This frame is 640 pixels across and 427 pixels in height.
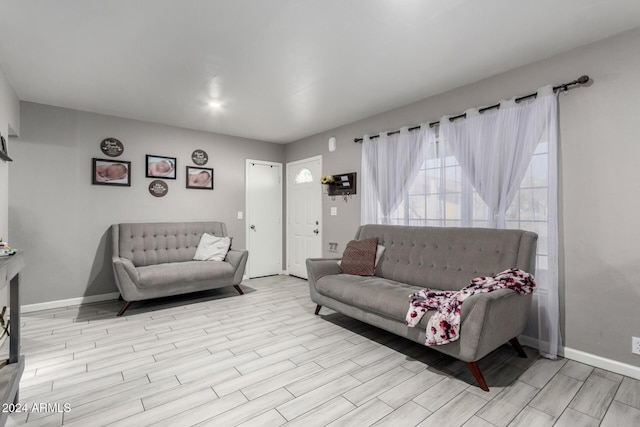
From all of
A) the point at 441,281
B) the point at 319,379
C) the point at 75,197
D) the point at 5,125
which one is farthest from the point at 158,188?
the point at 441,281

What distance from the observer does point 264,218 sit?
570cm

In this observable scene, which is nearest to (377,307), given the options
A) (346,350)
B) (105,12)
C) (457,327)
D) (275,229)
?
(346,350)

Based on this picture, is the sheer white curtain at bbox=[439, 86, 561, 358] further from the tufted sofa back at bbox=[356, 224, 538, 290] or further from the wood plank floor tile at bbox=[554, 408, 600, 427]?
the wood plank floor tile at bbox=[554, 408, 600, 427]

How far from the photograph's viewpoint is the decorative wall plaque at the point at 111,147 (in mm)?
4172

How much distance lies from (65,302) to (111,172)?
5.63ft

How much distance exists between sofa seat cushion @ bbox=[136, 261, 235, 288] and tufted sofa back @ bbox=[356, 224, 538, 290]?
2.08 m

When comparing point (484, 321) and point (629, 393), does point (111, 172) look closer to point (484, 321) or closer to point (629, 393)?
point (484, 321)

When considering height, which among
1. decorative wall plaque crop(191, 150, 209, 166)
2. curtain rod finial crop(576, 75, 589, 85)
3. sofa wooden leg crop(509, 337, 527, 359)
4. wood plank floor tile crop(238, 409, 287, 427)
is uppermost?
curtain rod finial crop(576, 75, 589, 85)

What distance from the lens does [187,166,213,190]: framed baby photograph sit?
4879 millimetres

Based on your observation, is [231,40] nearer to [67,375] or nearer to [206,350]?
[206,350]

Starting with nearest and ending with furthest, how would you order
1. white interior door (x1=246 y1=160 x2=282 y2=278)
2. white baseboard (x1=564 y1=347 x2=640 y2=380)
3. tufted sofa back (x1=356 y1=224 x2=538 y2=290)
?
white baseboard (x1=564 y1=347 x2=640 y2=380), tufted sofa back (x1=356 y1=224 x2=538 y2=290), white interior door (x1=246 y1=160 x2=282 y2=278)

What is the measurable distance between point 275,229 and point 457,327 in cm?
416

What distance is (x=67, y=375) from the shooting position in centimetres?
226

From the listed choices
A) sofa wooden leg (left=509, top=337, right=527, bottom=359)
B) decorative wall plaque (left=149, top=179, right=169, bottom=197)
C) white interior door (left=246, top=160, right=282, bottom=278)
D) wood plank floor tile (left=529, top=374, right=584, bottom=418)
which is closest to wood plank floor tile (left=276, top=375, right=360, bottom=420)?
wood plank floor tile (left=529, top=374, right=584, bottom=418)
